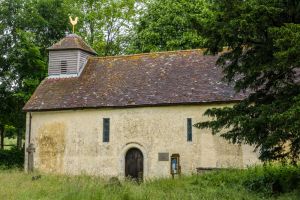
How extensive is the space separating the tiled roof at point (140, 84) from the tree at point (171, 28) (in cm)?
531

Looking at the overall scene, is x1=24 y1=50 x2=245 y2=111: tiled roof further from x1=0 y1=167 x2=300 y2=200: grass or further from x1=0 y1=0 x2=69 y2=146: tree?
x1=0 y1=167 x2=300 y2=200: grass

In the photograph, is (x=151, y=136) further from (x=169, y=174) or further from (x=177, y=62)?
(x=177, y=62)

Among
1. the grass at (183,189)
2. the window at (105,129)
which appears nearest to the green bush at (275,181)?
the grass at (183,189)

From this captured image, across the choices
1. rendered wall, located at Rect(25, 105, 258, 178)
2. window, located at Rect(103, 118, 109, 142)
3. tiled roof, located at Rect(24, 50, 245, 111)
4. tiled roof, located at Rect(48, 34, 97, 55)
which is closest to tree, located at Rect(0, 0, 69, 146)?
tiled roof, located at Rect(48, 34, 97, 55)

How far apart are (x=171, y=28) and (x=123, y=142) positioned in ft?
37.6

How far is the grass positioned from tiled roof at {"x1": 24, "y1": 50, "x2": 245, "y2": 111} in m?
7.11

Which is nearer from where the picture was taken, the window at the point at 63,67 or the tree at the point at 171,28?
the window at the point at 63,67

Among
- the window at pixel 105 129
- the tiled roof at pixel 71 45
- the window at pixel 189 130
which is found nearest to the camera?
the window at pixel 189 130

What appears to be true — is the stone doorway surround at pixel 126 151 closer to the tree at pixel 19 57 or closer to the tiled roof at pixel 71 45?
the tiled roof at pixel 71 45

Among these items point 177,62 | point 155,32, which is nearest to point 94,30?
point 155,32

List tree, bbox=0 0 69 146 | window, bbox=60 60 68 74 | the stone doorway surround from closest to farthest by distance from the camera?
1. the stone doorway surround
2. window, bbox=60 60 68 74
3. tree, bbox=0 0 69 146

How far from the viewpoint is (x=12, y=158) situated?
1155 inches

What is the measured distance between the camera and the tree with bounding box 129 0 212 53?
3075 centimetres

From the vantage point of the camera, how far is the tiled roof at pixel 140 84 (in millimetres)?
22438
